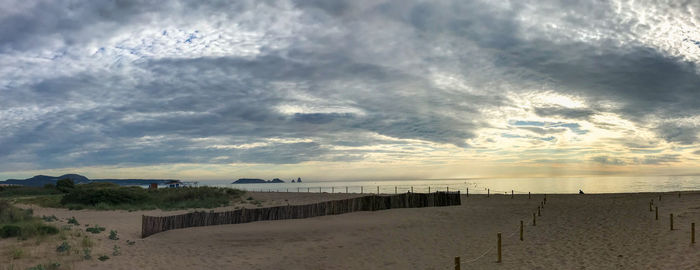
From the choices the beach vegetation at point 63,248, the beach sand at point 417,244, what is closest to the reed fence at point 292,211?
the beach sand at point 417,244

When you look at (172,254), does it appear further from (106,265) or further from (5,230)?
(5,230)

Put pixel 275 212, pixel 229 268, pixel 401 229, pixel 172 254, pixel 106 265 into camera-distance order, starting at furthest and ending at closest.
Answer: pixel 275 212 < pixel 401 229 < pixel 172 254 < pixel 229 268 < pixel 106 265

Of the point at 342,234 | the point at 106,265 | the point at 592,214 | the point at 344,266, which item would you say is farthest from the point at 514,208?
the point at 106,265

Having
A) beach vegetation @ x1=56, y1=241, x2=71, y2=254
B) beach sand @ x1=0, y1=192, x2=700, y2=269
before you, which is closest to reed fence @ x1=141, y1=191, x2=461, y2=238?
beach sand @ x1=0, y1=192, x2=700, y2=269

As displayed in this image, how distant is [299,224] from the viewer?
2514 cm

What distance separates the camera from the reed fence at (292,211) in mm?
21812

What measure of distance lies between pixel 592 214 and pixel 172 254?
2577 cm

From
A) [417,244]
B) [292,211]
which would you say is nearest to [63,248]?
[417,244]

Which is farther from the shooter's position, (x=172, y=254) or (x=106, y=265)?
(x=172, y=254)

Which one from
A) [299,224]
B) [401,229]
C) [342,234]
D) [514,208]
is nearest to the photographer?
[342,234]

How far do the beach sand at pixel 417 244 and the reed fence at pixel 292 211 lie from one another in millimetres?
659

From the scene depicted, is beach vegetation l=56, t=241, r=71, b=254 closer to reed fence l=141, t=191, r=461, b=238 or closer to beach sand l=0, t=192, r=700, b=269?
beach sand l=0, t=192, r=700, b=269

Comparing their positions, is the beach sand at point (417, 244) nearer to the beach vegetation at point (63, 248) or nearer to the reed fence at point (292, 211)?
the reed fence at point (292, 211)

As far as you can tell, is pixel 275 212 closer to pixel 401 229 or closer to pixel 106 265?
pixel 401 229
